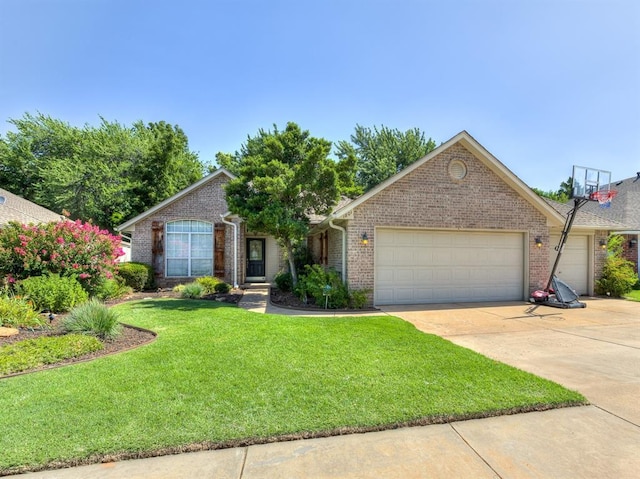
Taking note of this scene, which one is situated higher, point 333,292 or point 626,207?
point 626,207

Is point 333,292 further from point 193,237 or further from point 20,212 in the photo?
point 20,212

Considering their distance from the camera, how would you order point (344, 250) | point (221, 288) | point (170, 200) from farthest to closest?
point (170, 200), point (221, 288), point (344, 250)

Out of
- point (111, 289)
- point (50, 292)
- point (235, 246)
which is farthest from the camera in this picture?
point (235, 246)

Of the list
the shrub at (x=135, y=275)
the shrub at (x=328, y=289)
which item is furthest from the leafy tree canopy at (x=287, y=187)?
the shrub at (x=135, y=275)

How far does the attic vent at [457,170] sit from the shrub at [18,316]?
11687 millimetres

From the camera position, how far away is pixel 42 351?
5355 mm

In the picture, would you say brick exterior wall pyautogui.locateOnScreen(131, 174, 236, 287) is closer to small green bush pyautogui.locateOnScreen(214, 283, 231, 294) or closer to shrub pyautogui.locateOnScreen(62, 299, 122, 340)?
small green bush pyautogui.locateOnScreen(214, 283, 231, 294)

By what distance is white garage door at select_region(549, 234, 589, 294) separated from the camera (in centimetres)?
1275

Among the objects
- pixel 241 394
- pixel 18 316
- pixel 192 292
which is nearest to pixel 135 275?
pixel 192 292

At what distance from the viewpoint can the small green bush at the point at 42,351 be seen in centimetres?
487

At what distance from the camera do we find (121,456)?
2850 millimetres

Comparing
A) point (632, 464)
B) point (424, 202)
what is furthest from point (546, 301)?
point (632, 464)

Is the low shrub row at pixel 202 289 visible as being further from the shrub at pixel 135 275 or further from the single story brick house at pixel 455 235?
the single story brick house at pixel 455 235

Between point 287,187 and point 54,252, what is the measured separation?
23.0 ft
